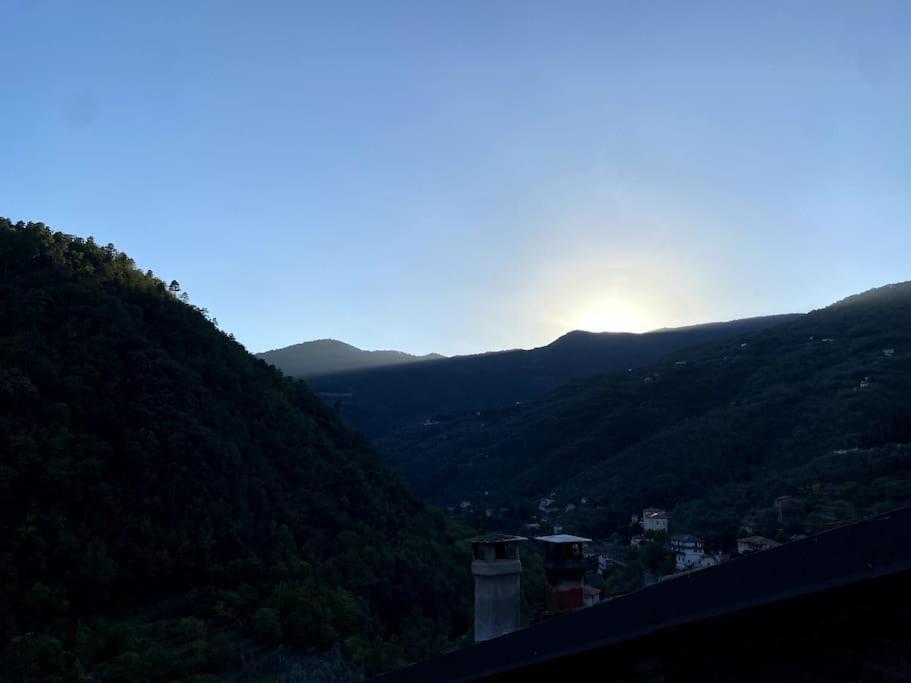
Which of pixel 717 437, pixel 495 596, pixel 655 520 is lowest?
pixel 655 520

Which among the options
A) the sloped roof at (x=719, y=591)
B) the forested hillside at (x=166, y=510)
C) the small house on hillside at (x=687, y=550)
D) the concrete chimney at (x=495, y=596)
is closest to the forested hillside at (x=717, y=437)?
the small house on hillside at (x=687, y=550)

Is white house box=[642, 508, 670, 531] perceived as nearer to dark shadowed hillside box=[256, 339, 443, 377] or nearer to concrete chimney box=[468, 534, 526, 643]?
concrete chimney box=[468, 534, 526, 643]

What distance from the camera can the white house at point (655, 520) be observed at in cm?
4666

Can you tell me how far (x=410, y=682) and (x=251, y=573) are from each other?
29.7 meters

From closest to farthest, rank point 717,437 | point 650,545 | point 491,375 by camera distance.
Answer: point 650,545 < point 717,437 < point 491,375

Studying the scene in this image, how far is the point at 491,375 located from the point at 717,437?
246 ft

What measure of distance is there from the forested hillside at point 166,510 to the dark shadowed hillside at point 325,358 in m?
93.3

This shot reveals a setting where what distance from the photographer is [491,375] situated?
13400cm

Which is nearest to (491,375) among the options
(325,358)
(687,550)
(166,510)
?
(325,358)

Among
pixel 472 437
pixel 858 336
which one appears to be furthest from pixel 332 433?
pixel 858 336

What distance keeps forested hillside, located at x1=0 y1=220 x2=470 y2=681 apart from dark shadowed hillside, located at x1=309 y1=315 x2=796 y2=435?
6949 cm

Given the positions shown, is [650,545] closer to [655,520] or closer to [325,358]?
[655,520]

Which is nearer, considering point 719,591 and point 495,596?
point 719,591

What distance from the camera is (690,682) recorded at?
154 inches
